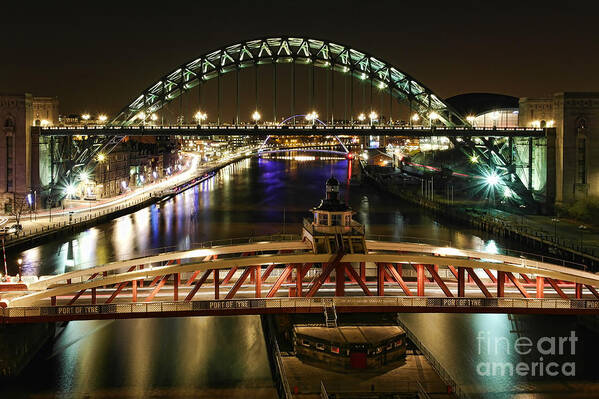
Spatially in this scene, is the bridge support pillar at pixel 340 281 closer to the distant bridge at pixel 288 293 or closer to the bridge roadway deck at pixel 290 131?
the distant bridge at pixel 288 293

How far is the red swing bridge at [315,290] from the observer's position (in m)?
18.1

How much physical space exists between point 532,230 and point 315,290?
25.2m

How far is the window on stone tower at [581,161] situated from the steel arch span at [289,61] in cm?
1120

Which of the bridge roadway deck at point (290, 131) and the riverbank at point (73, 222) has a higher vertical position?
the bridge roadway deck at point (290, 131)

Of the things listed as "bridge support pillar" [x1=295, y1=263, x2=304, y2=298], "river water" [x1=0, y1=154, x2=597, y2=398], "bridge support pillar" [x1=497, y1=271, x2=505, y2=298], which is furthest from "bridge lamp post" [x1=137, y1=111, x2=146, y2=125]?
"bridge support pillar" [x1=497, y1=271, x2=505, y2=298]

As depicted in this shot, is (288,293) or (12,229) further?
(12,229)

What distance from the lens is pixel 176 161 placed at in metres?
110

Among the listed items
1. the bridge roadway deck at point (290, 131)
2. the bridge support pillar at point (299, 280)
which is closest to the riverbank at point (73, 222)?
the bridge roadway deck at point (290, 131)

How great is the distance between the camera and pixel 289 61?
5978 centimetres

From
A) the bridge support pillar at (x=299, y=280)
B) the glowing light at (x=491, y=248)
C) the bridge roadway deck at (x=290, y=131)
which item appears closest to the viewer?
the bridge support pillar at (x=299, y=280)

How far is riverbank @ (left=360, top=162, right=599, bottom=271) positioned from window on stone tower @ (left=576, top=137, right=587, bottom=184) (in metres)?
3.90

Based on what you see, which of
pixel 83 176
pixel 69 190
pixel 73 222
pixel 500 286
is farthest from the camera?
pixel 83 176

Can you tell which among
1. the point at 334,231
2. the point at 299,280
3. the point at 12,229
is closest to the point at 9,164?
the point at 12,229

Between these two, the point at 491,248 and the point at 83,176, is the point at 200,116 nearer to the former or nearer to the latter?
the point at 83,176
